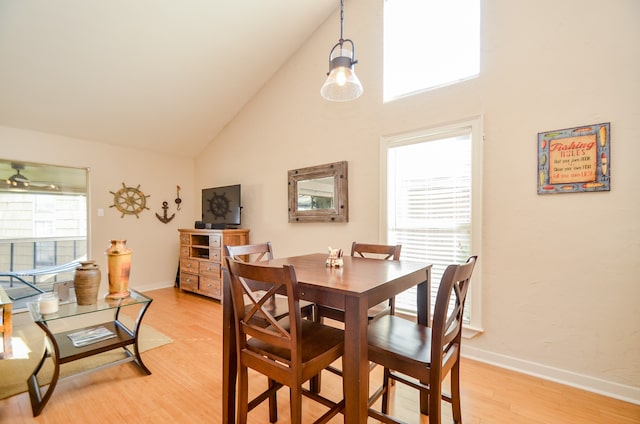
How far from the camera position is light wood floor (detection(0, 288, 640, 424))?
169cm

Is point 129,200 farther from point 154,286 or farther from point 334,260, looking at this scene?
point 334,260

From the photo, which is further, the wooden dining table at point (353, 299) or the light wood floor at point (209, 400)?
the light wood floor at point (209, 400)

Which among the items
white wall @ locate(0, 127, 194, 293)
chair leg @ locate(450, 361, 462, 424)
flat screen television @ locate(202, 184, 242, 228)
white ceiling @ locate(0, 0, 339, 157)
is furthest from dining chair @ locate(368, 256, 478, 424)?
white wall @ locate(0, 127, 194, 293)

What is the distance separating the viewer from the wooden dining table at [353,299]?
117cm

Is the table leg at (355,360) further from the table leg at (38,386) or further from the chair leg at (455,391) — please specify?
the table leg at (38,386)

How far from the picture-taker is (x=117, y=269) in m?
2.16

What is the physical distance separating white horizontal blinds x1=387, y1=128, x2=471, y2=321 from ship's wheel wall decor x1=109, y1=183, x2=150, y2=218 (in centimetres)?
392

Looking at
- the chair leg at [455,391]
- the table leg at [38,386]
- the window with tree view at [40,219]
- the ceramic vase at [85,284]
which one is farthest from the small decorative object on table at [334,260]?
the window with tree view at [40,219]

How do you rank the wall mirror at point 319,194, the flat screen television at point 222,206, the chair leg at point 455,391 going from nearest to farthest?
the chair leg at point 455,391
the wall mirror at point 319,194
the flat screen television at point 222,206

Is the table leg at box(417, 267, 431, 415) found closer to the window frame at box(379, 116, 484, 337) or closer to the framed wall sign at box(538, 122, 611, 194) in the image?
the window frame at box(379, 116, 484, 337)

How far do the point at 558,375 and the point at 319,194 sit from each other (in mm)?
2542

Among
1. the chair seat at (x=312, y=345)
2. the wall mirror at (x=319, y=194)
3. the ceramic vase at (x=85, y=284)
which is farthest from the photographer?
the wall mirror at (x=319, y=194)

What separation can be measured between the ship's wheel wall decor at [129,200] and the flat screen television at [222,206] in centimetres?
95

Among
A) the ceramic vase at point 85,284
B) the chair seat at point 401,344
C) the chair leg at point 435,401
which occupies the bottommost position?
the chair leg at point 435,401
